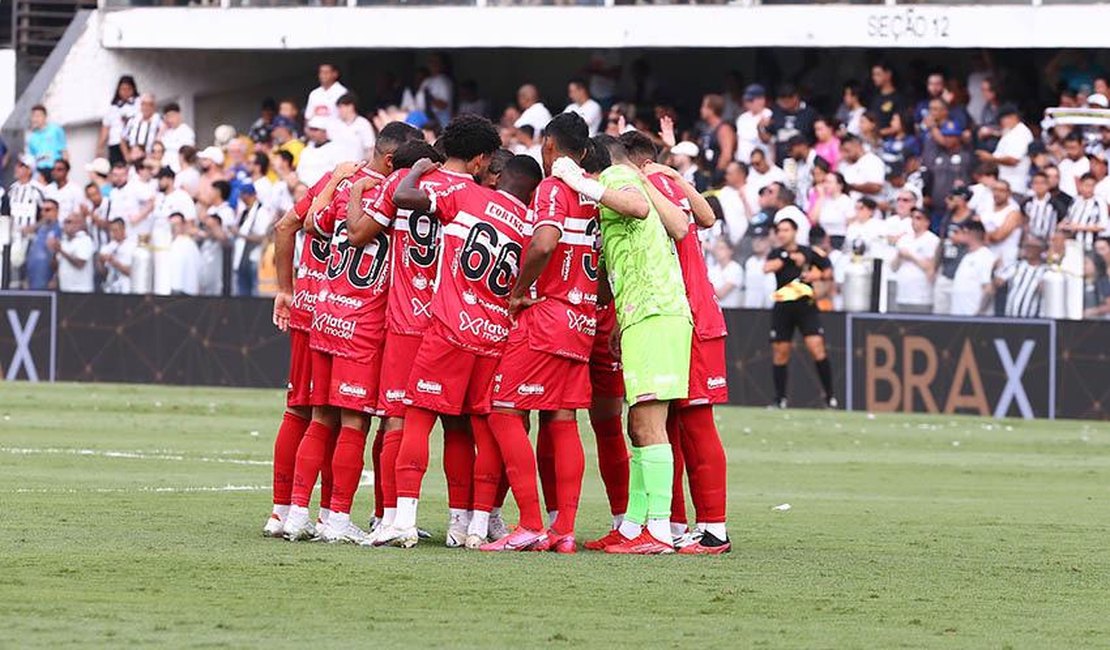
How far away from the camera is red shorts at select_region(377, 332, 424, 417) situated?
1149 cm

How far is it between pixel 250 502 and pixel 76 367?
15321 millimetres

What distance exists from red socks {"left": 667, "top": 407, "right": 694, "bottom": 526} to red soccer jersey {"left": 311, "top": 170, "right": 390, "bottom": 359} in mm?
1627

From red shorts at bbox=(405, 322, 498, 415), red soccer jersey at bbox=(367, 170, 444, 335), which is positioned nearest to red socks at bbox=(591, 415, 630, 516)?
red shorts at bbox=(405, 322, 498, 415)

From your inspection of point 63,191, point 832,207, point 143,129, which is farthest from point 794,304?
point 143,129

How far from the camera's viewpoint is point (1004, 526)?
44.4 ft

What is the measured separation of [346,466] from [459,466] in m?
0.59

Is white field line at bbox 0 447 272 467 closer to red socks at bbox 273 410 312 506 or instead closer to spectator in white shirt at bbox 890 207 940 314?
red socks at bbox 273 410 312 506

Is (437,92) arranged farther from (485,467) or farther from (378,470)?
(485,467)

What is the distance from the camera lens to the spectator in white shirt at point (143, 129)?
33.2 m

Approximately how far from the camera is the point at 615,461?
1204 cm

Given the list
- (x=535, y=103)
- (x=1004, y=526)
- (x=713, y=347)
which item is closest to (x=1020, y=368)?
(x=535, y=103)

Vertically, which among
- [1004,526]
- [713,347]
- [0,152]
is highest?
[0,152]

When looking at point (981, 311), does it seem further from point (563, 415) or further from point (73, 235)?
point (563, 415)

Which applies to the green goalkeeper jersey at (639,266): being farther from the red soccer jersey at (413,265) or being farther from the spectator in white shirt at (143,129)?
the spectator in white shirt at (143,129)
